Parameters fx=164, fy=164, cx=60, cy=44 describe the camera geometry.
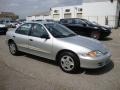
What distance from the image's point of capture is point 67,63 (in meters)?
5.32

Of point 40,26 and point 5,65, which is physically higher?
point 40,26

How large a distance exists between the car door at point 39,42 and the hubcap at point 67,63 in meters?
0.61

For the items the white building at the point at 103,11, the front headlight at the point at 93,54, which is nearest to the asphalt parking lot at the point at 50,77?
the front headlight at the point at 93,54

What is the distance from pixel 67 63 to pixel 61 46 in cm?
59

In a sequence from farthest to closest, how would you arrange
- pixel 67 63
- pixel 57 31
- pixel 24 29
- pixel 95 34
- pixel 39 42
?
pixel 95 34 → pixel 24 29 → pixel 57 31 → pixel 39 42 → pixel 67 63

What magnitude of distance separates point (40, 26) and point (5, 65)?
1.97 m

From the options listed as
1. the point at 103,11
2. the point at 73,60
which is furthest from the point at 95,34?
the point at 103,11

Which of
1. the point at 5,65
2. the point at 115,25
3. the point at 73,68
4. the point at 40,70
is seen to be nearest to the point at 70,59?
the point at 73,68

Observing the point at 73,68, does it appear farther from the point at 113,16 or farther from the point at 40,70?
the point at 113,16

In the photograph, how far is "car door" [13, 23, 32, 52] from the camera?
6.68 metres

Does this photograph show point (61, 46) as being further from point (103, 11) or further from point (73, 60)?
point (103, 11)

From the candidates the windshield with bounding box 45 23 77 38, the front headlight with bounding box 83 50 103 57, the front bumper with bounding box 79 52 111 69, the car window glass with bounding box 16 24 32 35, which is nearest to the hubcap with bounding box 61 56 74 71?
the front bumper with bounding box 79 52 111 69

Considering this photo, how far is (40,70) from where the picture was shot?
219 inches

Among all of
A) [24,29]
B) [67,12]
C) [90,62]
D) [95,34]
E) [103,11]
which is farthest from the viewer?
[67,12]
